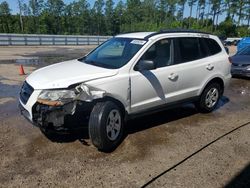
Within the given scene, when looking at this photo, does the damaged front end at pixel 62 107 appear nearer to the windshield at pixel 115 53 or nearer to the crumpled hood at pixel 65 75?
the crumpled hood at pixel 65 75

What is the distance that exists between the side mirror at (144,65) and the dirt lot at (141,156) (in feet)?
4.10

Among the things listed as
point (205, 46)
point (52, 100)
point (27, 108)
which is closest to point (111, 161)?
point (52, 100)

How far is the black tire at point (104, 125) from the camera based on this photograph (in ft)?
13.2

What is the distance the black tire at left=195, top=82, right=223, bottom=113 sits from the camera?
237 inches

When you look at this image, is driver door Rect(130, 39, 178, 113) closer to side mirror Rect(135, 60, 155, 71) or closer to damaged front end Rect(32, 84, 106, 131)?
side mirror Rect(135, 60, 155, 71)

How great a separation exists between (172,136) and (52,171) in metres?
2.25

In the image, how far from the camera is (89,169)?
3.77 meters

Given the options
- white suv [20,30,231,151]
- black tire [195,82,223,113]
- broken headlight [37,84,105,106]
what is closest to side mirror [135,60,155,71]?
white suv [20,30,231,151]

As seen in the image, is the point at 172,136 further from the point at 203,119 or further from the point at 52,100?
the point at 52,100

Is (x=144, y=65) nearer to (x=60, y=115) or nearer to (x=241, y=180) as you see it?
(x=60, y=115)

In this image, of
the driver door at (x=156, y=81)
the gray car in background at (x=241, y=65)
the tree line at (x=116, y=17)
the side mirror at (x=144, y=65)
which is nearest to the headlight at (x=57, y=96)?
the driver door at (x=156, y=81)

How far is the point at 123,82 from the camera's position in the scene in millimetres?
4367

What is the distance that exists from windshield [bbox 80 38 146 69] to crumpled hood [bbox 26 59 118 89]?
280mm

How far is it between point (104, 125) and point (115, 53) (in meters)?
1.70
